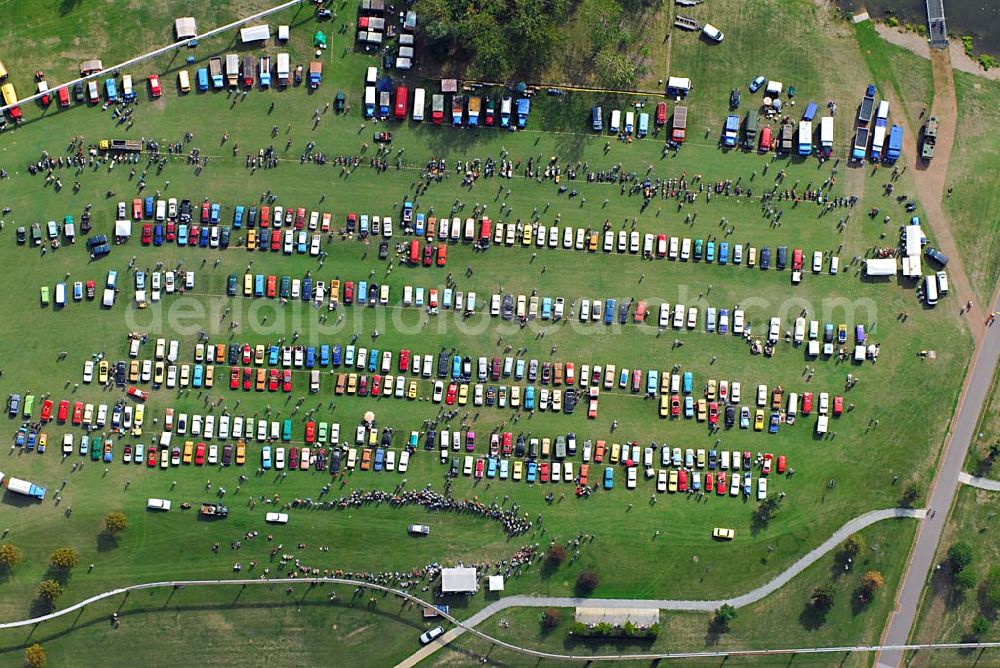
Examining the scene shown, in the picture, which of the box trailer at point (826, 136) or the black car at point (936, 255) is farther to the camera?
the box trailer at point (826, 136)

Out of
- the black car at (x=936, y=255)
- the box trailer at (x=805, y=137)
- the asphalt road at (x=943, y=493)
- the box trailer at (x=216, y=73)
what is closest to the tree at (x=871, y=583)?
the asphalt road at (x=943, y=493)

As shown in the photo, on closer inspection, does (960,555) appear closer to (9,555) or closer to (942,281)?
Result: (942,281)

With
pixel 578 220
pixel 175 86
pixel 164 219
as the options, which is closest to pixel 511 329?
pixel 578 220

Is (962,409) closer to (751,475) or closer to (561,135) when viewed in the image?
(751,475)

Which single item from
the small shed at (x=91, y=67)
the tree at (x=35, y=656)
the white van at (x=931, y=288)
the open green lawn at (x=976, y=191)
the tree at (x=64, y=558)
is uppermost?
the small shed at (x=91, y=67)

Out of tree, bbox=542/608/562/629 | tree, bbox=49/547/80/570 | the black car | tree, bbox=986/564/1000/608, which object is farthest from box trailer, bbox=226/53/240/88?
tree, bbox=986/564/1000/608

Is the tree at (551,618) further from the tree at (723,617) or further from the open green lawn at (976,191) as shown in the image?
the open green lawn at (976,191)

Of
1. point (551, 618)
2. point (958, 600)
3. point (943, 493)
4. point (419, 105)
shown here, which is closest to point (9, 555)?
point (551, 618)
